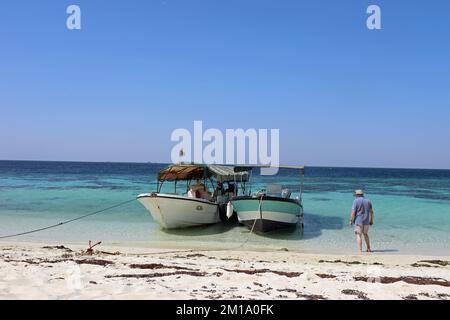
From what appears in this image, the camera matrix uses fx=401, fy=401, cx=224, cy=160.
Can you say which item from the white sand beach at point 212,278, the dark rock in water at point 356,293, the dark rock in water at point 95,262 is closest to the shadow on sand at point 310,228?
the white sand beach at point 212,278

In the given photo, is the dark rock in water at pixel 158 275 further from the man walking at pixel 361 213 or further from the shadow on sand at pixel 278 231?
the shadow on sand at pixel 278 231

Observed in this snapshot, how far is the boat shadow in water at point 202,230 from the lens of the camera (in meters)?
15.9

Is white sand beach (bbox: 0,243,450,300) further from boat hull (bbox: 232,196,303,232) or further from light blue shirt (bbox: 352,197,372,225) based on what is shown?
boat hull (bbox: 232,196,303,232)

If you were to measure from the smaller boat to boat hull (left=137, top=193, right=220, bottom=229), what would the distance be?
132 centimetres

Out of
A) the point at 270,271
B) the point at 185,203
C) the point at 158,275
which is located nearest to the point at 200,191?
the point at 185,203

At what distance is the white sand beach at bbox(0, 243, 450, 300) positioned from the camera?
20.3ft

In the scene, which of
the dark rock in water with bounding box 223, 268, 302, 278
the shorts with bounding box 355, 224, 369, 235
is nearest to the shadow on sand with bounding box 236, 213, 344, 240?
the shorts with bounding box 355, 224, 369, 235

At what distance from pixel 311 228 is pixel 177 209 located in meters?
6.26

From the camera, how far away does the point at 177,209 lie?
52.0ft

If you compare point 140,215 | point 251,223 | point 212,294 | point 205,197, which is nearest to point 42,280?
point 212,294

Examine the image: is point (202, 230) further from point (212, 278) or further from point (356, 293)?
point (356, 293)

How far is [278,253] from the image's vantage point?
12.1 metres

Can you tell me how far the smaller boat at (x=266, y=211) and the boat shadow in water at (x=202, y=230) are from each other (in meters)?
1.33
